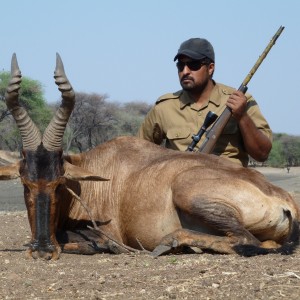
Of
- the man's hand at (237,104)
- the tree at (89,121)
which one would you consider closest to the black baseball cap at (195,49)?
the man's hand at (237,104)

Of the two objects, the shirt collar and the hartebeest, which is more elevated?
the shirt collar

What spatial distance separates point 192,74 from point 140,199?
1.91 metres

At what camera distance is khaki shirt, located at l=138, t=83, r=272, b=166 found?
7.91 m

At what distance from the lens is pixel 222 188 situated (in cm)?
623

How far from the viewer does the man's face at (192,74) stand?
8.01 m

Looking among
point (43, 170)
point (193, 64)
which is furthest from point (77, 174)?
point (193, 64)

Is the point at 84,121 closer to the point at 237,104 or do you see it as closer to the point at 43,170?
the point at 237,104

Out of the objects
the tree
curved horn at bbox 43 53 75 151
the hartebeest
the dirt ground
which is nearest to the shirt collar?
the hartebeest

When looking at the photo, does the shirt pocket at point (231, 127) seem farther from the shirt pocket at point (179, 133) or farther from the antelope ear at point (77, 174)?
the antelope ear at point (77, 174)

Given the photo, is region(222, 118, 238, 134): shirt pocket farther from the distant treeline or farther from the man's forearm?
the distant treeline

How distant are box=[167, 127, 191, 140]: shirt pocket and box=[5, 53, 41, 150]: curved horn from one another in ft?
6.39

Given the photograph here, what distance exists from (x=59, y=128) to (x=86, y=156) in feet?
1.98

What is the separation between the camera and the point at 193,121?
8125mm

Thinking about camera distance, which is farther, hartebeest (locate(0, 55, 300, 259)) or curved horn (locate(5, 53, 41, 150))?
curved horn (locate(5, 53, 41, 150))
